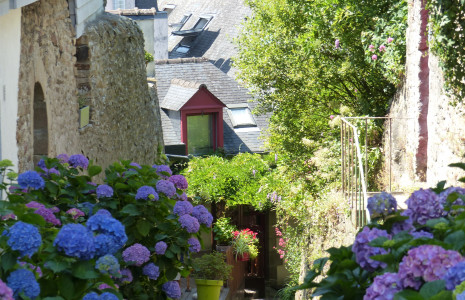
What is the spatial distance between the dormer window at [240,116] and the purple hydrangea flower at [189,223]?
16.1 metres

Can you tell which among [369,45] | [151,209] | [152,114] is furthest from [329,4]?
[151,209]

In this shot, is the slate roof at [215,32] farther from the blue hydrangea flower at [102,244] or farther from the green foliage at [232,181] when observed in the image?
the blue hydrangea flower at [102,244]

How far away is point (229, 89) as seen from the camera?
21.4m

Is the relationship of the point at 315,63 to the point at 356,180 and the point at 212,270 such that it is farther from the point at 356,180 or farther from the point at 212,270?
the point at 356,180

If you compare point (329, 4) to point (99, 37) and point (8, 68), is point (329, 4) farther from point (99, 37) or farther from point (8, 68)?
point (8, 68)

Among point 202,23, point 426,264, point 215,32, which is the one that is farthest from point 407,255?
→ point 202,23

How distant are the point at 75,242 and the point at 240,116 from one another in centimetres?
1843

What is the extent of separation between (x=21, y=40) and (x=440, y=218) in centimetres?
463

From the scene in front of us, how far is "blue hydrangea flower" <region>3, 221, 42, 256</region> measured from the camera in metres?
2.68

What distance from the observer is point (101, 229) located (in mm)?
3029

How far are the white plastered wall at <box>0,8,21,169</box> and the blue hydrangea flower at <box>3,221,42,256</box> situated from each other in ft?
11.7

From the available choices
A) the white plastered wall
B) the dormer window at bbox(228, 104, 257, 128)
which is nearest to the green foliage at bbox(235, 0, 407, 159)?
the white plastered wall

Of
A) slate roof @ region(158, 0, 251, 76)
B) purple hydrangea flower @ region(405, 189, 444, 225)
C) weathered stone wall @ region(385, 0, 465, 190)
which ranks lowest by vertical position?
purple hydrangea flower @ region(405, 189, 444, 225)

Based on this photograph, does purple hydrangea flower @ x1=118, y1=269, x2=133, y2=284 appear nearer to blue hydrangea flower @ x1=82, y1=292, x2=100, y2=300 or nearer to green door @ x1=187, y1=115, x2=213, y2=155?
blue hydrangea flower @ x1=82, y1=292, x2=100, y2=300
